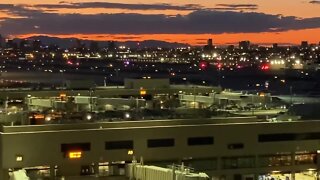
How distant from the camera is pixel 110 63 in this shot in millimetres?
160875

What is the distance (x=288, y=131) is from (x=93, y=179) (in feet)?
27.2

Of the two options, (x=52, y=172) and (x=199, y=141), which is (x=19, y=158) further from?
(x=199, y=141)

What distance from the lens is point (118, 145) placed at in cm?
2208

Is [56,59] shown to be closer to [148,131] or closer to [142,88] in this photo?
[142,88]

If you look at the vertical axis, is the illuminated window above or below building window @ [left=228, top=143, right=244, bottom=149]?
above

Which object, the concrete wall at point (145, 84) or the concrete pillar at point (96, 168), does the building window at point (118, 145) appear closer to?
the concrete pillar at point (96, 168)

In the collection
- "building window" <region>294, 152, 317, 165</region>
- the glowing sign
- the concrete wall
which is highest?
the concrete wall

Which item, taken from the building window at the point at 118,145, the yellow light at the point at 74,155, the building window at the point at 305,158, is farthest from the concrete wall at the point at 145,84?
the yellow light at the point at 74,155

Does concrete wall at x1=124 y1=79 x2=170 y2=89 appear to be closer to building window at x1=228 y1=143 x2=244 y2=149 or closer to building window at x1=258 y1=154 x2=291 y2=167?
building window at x1=258 y1=154 x2=291 y2=167

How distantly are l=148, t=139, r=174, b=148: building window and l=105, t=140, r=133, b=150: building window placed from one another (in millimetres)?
769

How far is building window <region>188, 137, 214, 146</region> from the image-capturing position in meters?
23.2

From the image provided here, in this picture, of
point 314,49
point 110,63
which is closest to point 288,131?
point 110,63

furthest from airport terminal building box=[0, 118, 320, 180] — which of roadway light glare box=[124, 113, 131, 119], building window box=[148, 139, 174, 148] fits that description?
roadway light glare box=[124, 113, 131, 119]

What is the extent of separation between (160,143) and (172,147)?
0.57m
